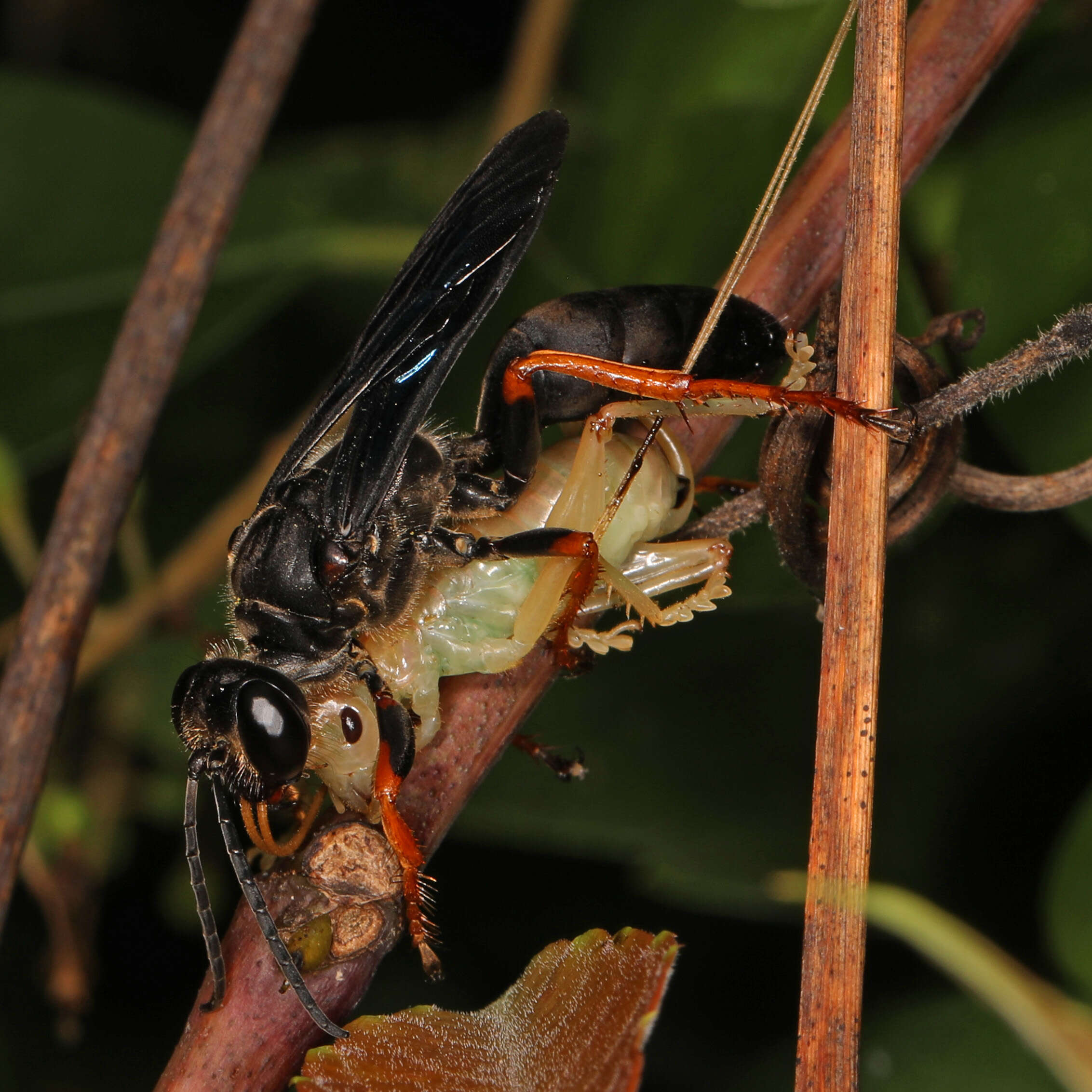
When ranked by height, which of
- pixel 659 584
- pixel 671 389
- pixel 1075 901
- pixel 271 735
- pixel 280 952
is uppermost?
pixel 671 389

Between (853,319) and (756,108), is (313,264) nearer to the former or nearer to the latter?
(756,108)

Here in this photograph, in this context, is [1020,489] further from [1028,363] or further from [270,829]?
[270,829]

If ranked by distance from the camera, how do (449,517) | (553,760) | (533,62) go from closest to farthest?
(553,760) < (449,517) < (533,62)

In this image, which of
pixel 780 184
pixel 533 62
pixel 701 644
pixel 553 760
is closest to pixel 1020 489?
A: pixel 780 184

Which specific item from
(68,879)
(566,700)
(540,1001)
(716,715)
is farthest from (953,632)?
(68,879)

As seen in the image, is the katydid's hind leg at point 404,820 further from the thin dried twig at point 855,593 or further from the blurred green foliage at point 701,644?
the blurred green foliage at point 701,644

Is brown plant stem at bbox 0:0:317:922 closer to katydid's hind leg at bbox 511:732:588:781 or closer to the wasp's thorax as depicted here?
the wasp's thorax
